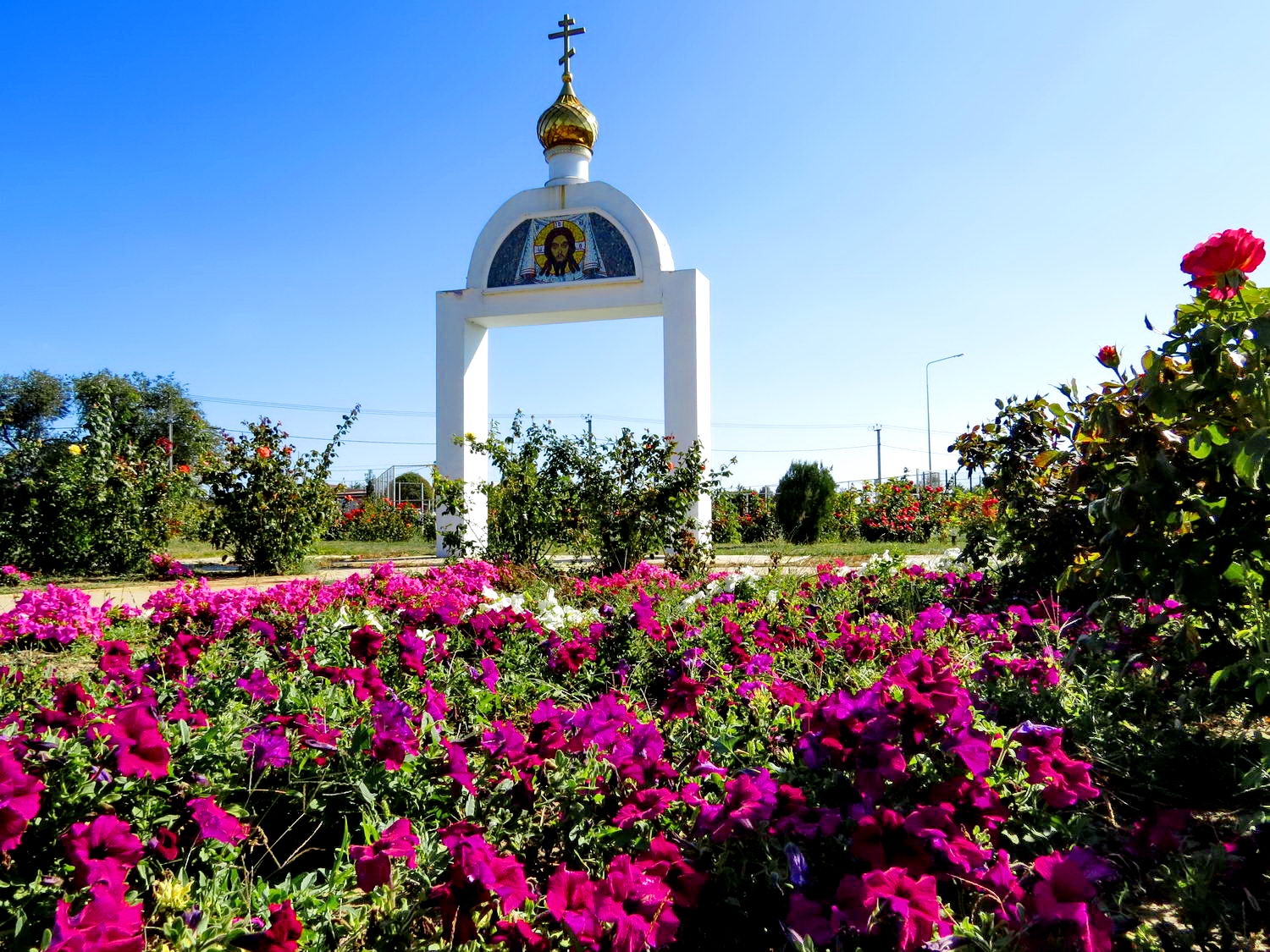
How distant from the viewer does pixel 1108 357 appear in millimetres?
2859

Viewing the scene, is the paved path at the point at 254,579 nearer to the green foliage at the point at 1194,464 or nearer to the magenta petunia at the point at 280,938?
the green foliage at the point at 1194,464

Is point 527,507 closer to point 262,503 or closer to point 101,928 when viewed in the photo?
point 262,503

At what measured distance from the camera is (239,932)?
49.3 inches

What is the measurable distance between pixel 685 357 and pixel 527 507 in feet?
14.6

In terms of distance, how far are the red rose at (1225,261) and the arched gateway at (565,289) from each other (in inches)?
349

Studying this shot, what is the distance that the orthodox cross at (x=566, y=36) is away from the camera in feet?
41.1

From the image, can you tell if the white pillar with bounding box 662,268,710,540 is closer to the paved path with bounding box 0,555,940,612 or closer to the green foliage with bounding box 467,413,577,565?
the paved path with bounding box 0,555,940,612

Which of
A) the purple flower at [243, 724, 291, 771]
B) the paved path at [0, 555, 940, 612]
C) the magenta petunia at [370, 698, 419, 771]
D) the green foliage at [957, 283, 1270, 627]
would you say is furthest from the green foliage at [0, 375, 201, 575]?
the green foliage at [957, 283, 1270, 627]

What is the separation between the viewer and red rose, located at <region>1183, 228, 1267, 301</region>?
187cm

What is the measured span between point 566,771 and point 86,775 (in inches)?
34.4

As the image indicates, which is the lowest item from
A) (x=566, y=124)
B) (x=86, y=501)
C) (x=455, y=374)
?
(x=86, y=501)

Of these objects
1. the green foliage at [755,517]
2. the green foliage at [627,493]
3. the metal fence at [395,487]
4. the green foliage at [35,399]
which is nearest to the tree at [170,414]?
the green foliage at [35,399]

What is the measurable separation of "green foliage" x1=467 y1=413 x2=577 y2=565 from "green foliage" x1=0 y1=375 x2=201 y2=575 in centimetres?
432

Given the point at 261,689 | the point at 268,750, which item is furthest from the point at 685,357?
the point at 268,750
